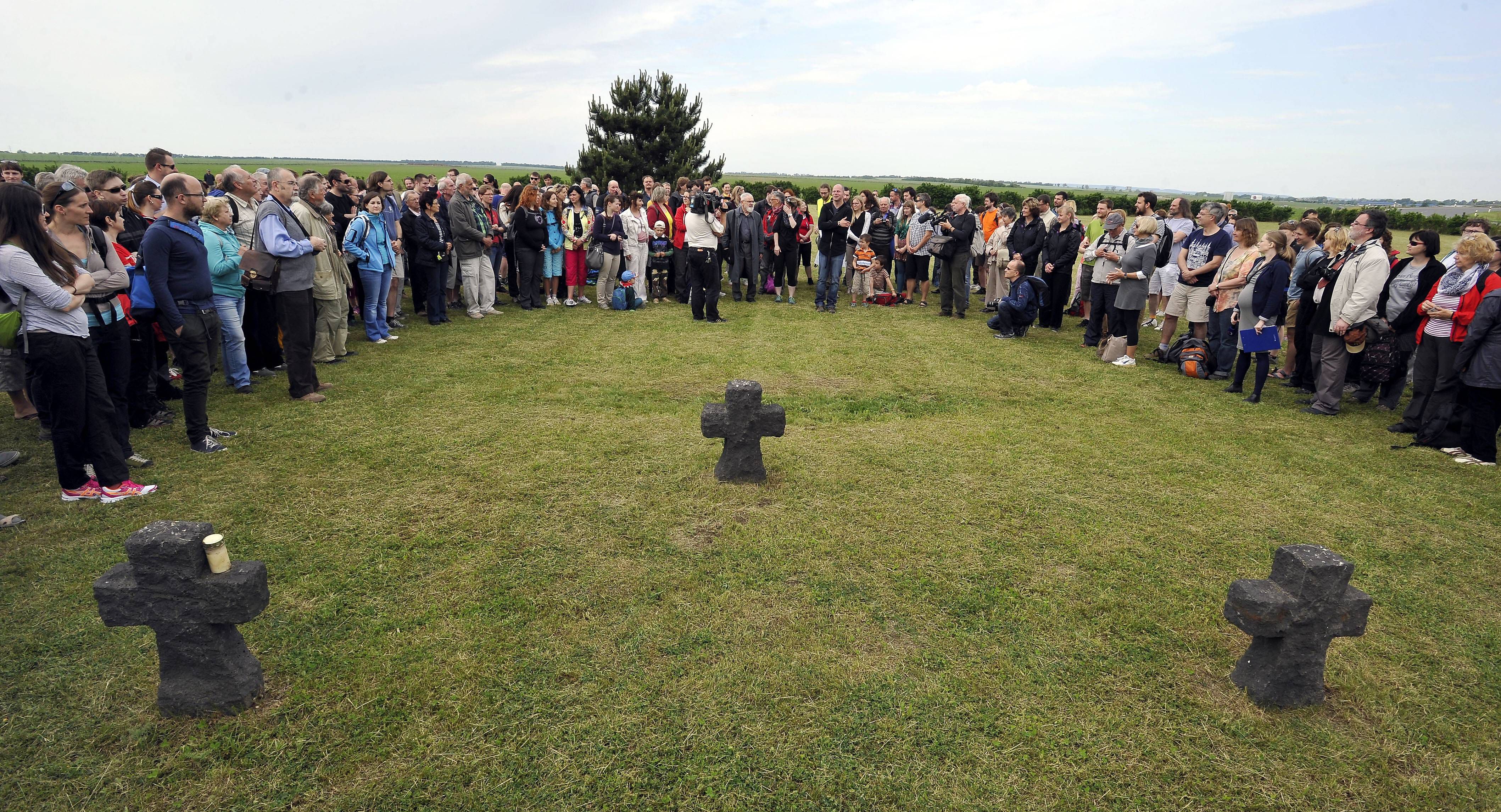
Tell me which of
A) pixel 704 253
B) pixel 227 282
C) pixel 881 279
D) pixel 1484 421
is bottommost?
pixel 1484 421

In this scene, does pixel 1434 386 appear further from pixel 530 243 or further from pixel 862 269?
pixel 530 243

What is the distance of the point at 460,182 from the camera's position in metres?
11.2

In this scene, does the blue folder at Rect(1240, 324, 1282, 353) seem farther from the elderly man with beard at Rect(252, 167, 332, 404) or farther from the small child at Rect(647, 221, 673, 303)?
the elderly man with beard at Rect(252, 167, 332, 404)

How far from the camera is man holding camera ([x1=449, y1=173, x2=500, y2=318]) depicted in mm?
11172

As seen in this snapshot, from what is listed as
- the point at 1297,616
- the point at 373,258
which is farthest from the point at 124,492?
the point at 1297,616

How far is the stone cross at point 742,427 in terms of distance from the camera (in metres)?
5.39

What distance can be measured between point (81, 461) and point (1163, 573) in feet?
23.1

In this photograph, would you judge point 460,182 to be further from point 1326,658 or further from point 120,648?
point 1326,658

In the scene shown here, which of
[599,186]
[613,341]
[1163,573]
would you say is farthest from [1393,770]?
[599,186]

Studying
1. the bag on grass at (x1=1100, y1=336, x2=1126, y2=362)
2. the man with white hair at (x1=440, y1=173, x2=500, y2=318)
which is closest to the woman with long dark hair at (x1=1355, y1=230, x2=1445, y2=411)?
the bag on grass at (x1=1100, y1=336, x2=1126, y2=362)

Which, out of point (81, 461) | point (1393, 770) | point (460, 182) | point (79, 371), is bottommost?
point (1393, 770)

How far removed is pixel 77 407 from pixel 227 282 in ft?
8.03

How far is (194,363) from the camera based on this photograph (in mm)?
5770

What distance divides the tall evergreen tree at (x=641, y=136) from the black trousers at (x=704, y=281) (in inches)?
704
